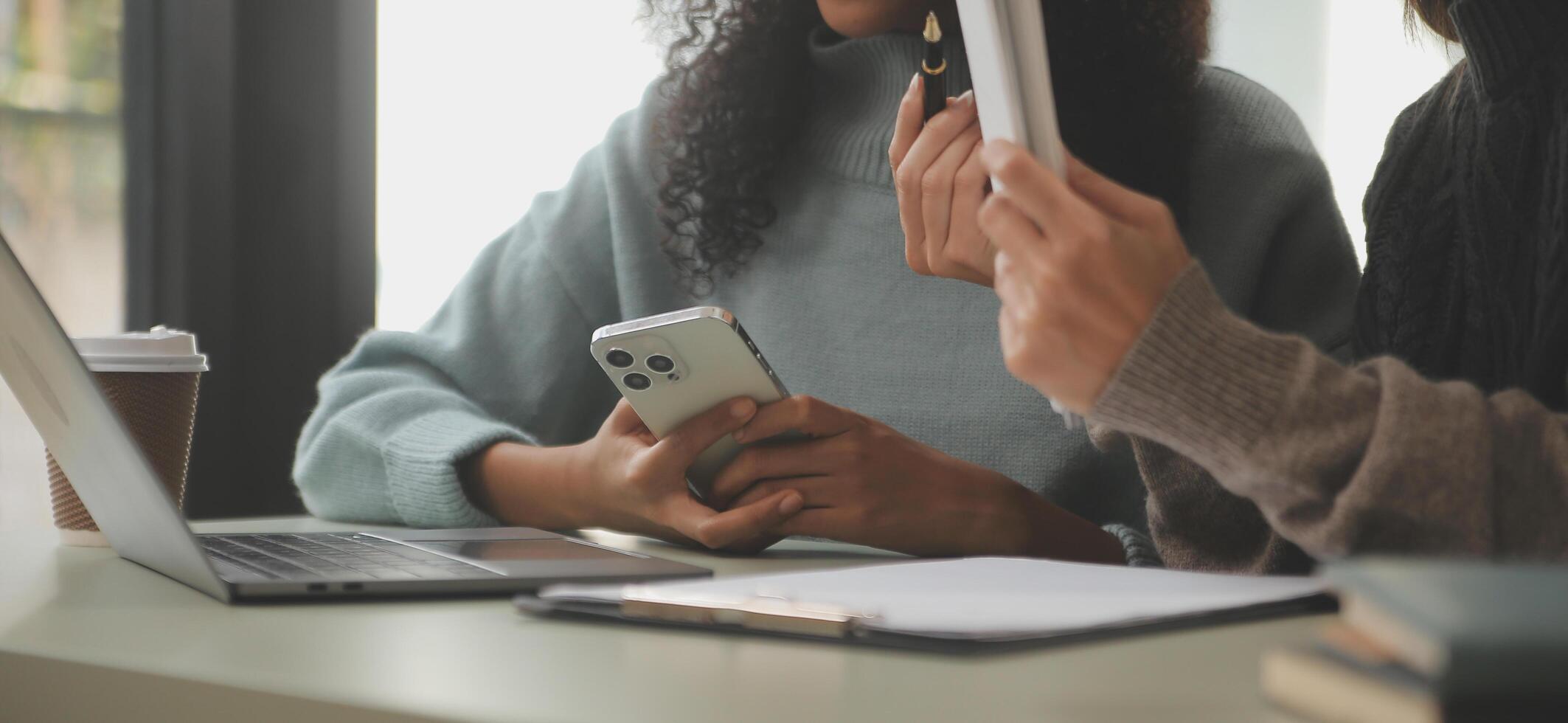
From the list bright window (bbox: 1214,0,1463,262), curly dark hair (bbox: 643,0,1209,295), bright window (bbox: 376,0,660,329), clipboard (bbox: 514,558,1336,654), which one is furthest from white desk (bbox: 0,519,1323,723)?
bright window (bbox: 1214,0,1463,262)

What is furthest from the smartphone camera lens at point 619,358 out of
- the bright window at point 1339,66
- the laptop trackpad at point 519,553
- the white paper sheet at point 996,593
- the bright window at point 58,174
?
the bright window at point 1339,66

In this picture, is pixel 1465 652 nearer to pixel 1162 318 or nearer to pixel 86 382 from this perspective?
pixel 1162 318

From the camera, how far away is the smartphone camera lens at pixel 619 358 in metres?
0.77

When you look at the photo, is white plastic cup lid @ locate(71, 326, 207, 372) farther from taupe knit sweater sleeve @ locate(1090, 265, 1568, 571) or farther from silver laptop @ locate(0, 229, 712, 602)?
taupe knit sweater sleeve @ locate(1090, 265, 1568, 571)

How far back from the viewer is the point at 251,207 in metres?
1.60

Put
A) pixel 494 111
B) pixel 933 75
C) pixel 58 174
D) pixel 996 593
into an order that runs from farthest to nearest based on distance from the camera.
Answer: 1. pixel 494 111
2. pixel 58 174
3. pixel 933 75
4. pixel 996 593

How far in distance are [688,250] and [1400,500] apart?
0.82 meters

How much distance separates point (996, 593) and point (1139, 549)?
0.36m

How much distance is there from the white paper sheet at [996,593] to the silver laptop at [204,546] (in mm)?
53

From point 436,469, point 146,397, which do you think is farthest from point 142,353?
point 436,469

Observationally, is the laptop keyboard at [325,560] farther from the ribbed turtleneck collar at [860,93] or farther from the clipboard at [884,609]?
the ribbed turtleneck collar at [860,93]

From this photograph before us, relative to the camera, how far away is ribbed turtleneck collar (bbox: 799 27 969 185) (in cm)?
115

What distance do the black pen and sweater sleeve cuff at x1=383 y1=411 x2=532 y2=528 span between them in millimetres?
416

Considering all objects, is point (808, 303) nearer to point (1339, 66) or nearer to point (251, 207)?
point (251, 207)
